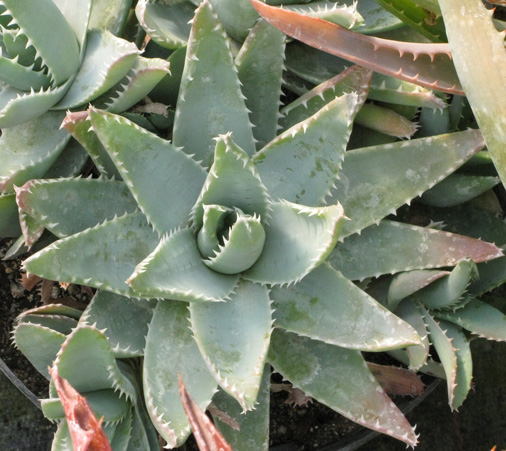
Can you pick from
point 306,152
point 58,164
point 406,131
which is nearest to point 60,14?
point 58,164

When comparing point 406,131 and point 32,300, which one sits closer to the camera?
point 406,131

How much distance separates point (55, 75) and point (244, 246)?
11.3 inches

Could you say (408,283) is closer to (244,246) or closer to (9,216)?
(244,246)

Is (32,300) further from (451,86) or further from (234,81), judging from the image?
(451,86)

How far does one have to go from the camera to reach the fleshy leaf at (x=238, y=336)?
1.88 feet

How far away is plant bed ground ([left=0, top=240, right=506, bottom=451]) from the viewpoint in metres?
0.92

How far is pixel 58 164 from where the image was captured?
752 mm

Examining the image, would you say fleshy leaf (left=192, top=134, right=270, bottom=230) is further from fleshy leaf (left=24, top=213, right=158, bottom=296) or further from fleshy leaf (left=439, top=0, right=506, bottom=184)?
fleshy leaf (left=439, top=0, right=506, bottom=184)

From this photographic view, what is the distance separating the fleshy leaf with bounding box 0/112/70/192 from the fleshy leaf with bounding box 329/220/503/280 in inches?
13.2

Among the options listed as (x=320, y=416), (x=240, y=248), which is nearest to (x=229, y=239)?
(x=240, y=248)

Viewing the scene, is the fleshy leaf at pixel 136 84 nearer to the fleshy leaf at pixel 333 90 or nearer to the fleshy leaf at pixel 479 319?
the fleshy leaf at pixel 333 90

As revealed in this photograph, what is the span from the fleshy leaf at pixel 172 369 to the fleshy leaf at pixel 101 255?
6 centimetres

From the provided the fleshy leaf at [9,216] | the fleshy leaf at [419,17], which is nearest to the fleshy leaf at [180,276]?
the fleshy leaf at [9,216]

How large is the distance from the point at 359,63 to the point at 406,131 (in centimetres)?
11
